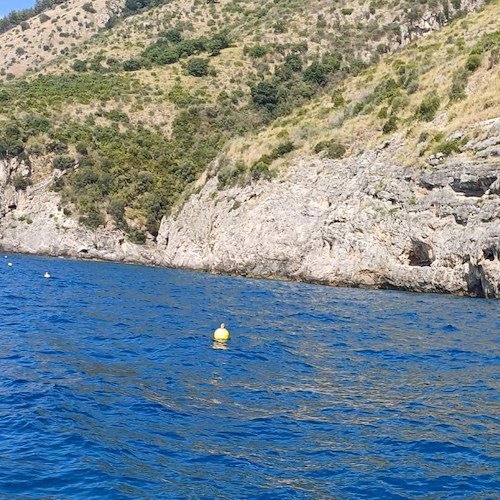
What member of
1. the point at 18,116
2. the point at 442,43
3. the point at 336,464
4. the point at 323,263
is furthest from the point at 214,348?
the point at 18,116

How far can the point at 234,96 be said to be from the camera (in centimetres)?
9162

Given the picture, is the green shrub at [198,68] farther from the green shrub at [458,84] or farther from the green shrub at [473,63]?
the green shrub at [473,63]

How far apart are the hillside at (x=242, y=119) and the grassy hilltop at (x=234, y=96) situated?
0.23 m

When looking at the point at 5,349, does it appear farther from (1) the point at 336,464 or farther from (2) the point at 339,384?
(1) the point at 336,464

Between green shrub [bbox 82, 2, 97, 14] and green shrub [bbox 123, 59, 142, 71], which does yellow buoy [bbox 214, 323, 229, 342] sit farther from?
green shrub [bbox 82, 2, 97, 14]

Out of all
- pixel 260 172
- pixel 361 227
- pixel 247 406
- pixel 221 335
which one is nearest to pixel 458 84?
pixel 361 227

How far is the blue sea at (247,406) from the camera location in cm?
936

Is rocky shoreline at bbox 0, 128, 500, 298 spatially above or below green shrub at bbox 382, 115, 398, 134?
below

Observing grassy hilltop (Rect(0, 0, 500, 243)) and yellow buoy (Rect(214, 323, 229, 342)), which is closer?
yellow buoy (Rect(214, 323, 229, 342))

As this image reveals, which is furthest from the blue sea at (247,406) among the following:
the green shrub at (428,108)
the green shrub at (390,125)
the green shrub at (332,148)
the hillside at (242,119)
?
the green shrub at (332,148)

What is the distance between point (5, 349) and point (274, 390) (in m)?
7.71

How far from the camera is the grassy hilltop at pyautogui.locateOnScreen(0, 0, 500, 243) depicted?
49.5 m

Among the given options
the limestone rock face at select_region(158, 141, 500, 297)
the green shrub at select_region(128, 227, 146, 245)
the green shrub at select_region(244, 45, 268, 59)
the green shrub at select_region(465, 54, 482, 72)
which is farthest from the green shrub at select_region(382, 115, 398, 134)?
the green shrub at select_region(244, 45, 268, 59)

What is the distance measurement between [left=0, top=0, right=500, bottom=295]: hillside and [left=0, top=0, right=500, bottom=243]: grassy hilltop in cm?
23
